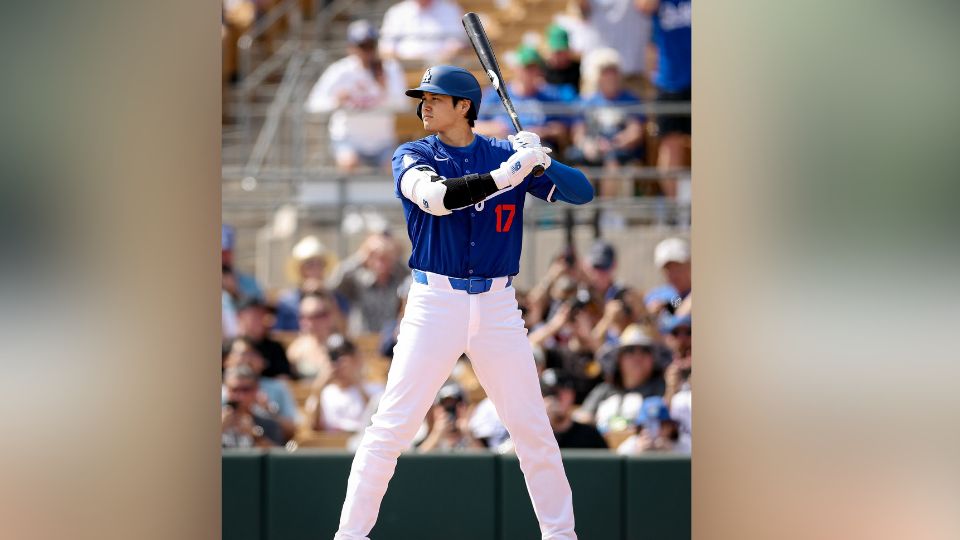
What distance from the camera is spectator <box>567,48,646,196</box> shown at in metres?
7.42

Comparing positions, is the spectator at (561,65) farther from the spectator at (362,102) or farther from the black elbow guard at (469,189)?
the black elbow guard at (469,189)

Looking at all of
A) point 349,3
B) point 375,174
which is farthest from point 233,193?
point 349,3

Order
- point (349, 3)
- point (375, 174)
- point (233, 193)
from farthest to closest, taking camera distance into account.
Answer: point (349, 3)
point (233, 193)
point (375, 174)

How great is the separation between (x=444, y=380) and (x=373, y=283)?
3.24 meters

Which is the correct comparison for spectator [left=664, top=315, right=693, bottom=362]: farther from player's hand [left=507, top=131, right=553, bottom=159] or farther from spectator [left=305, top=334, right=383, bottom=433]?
player's hand [left=507, top=131, right=553, bottom=159]

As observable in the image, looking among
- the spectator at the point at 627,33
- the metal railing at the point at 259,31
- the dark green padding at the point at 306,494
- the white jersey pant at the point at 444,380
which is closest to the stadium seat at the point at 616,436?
the dark green padding at the point at 306,494

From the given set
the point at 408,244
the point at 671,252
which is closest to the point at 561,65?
the point at 408,244

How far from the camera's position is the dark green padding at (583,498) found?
4508 millimetres
